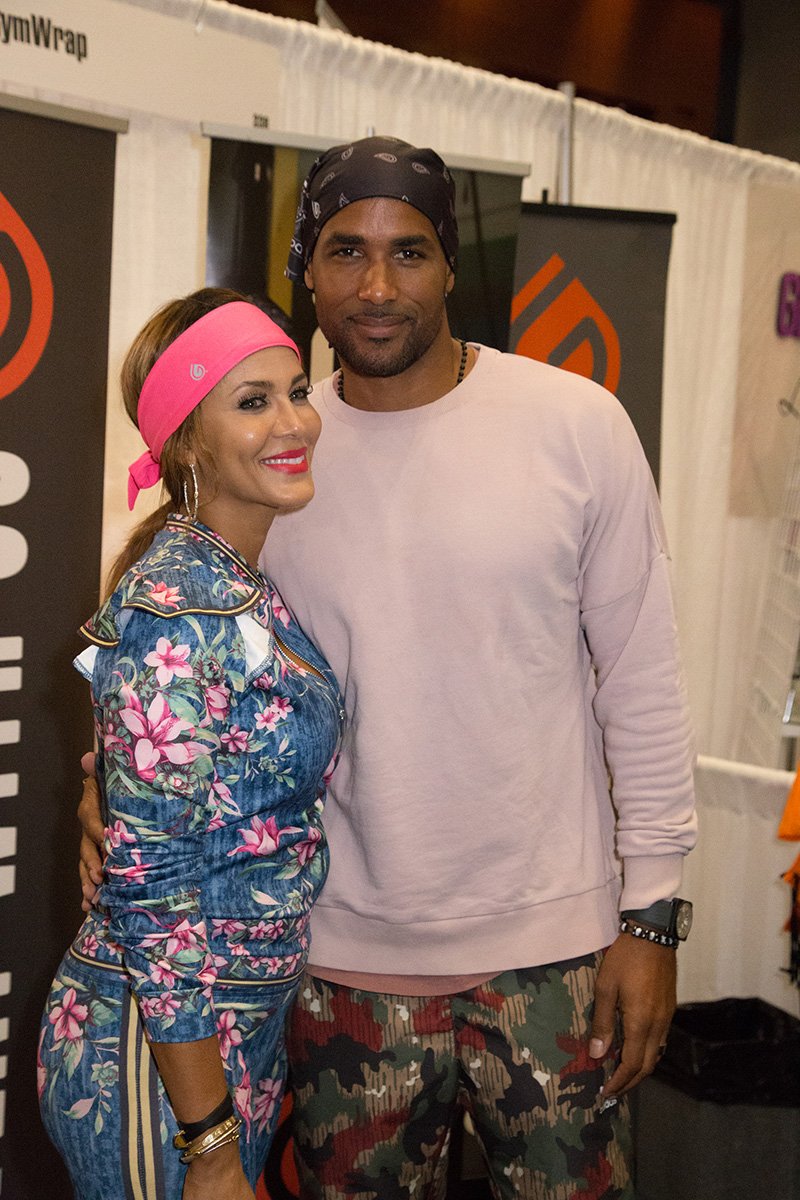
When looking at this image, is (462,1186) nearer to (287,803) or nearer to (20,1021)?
(20,1021)

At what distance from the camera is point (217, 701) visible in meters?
1.30

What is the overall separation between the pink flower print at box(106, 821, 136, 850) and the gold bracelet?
13.0 inches

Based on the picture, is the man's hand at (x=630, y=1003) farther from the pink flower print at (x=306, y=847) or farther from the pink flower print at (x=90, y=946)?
the pink flower print at (x=90, y=946)

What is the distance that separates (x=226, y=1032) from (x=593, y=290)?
6.70 ft

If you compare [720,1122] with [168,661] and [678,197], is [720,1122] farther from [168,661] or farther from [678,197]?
[678,197]

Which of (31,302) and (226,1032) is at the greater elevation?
(31,302)

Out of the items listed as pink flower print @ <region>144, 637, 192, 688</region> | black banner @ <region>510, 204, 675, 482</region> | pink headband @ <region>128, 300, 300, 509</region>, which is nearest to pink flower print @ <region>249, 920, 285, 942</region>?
pink flower print @ <region>144, 637, 192, 688</region>

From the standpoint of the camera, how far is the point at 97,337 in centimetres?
229

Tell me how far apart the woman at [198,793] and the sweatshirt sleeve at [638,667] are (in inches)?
15.1

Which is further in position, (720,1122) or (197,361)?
(720,1122)

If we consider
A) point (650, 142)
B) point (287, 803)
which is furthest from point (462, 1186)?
point (650, 142)

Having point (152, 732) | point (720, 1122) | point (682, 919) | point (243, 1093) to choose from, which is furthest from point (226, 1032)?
point (720, 1122)

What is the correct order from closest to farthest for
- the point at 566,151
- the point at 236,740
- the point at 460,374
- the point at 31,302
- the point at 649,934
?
the point at 236,740 < the point at 649,934 < the point at 460,374 < the point at 31,302 < the point at 566,151

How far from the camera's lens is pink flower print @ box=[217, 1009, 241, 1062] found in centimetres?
138
